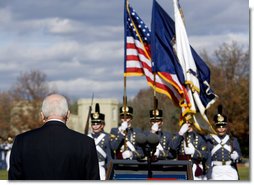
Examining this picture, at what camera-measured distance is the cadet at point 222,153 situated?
11.5m

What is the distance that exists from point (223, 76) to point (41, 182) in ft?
114

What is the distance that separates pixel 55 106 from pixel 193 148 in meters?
6.74

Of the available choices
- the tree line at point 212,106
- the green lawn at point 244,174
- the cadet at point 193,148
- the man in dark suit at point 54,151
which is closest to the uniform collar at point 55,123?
the man in dark suit at point 54,151

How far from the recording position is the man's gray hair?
5.14 metres

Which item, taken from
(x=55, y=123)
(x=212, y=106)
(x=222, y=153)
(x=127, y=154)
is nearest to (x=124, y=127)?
(x=127, y=154)

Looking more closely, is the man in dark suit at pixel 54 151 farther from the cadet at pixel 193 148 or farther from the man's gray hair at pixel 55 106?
the cadet at pixel 193 148

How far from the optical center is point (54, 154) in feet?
16.8

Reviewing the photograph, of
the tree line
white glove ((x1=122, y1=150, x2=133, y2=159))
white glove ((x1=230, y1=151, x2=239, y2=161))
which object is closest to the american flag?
white glove ((x1=122, y1=150, x2=133, y2=159))

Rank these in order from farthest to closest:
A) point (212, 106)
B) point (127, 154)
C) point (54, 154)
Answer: point (212, 106) < point (127, 154) < point (54, 154)

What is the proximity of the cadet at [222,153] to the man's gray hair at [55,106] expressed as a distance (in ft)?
21.4

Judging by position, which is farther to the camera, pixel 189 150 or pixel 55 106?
pixel 189 150

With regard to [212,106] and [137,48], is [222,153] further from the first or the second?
[212,106]

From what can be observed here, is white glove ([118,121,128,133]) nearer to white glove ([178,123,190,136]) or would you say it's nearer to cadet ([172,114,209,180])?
cadet ([172,114,209,180])

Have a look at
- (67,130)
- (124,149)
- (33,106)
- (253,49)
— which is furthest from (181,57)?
(33,106)
